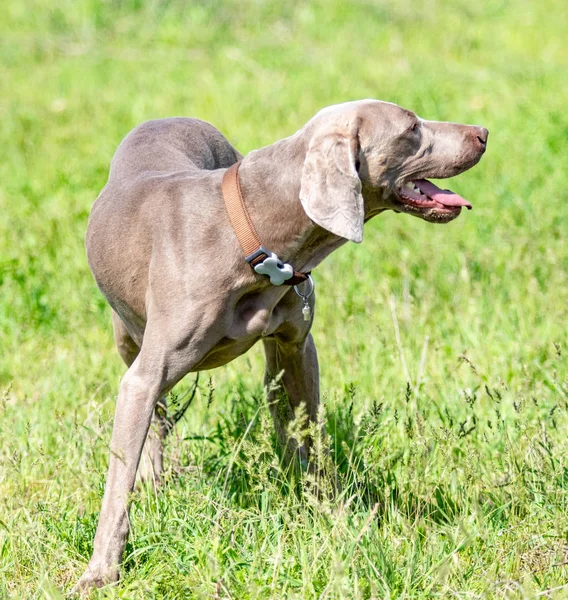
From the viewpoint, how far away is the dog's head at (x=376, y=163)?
116 inches

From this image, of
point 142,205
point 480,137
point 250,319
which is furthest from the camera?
point 142,205

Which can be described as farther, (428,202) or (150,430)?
(150,430)

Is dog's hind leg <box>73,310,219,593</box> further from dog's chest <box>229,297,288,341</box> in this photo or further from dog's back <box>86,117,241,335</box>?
dog's back <box>86,117,241,335</box>

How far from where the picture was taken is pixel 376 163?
3.18m

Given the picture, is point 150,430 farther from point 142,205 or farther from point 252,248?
point 252,248

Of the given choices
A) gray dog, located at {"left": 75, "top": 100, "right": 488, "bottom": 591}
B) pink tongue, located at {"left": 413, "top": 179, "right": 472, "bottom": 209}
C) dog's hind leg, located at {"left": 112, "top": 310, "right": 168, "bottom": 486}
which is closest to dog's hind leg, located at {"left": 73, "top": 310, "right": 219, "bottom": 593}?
gray dog, located at {"left": 75, "top": 100, "right": 488, "bottom": 591}

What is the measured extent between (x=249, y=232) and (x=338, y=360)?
1.42 metres

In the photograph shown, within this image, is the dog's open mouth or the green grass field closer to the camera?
the green grass field

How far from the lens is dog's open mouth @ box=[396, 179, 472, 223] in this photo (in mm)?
3219

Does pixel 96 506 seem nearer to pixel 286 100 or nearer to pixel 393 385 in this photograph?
pixel 393 385

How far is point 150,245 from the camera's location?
3395 mm

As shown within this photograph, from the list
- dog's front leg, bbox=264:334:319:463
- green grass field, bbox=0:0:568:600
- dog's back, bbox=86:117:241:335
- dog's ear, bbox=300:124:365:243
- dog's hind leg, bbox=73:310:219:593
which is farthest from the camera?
dog's front leg, bbox=264:334:319:463

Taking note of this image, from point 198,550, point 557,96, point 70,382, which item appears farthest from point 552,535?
point 557,96

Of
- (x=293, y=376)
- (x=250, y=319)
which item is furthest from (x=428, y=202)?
(x=293, y=376)
